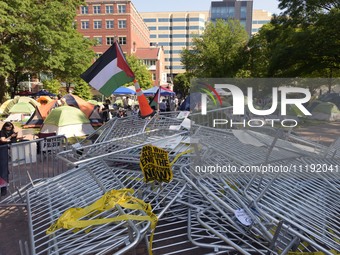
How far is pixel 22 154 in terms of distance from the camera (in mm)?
5199

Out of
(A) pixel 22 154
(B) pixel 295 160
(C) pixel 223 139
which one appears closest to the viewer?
(B) pixel 295 160

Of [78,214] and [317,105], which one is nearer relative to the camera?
[78,214]

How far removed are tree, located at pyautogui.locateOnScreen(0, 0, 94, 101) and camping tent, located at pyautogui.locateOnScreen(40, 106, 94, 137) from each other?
10.0 metres

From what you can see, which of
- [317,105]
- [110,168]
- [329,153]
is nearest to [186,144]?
[110,168]

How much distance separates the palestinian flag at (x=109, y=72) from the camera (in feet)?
17.2

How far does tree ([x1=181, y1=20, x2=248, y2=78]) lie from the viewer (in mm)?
28291

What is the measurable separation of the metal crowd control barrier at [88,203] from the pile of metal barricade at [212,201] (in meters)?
0.01

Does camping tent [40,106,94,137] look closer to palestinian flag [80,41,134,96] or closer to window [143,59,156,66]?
palestinian flag [80,41,134,96]

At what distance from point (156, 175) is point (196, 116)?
12.8ft

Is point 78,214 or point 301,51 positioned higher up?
point 301,51

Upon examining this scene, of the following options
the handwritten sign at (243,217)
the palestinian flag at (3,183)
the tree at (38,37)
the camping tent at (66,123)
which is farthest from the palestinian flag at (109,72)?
the tree at (38,37)

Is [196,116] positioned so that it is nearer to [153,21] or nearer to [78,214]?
[78,214]

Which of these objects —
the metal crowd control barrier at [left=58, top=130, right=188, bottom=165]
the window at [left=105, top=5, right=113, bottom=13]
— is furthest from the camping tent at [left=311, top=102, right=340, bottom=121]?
the window at [left=105, top=5, right=113, bottom=13]

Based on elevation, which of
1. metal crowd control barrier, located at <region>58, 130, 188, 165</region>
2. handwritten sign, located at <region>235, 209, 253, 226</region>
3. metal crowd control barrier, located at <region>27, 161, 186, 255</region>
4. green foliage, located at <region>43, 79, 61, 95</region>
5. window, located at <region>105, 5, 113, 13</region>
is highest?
window, located at <region>105, 5, 113, 13</region>
